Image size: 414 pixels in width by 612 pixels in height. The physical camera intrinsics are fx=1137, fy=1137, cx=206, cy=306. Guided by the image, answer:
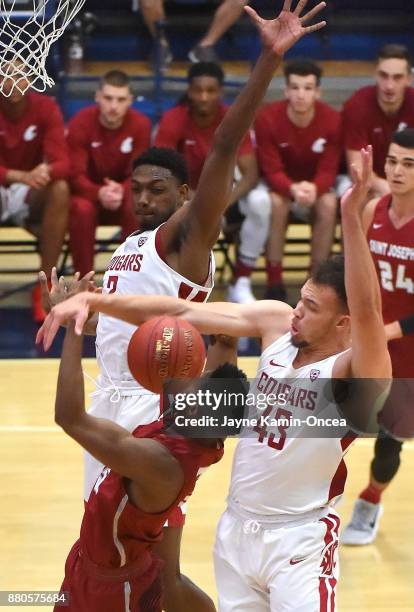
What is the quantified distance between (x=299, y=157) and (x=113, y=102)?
1.48 m

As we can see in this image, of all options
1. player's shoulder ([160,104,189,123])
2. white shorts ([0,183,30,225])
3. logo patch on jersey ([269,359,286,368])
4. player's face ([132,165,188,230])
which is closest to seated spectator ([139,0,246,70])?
player's shoulder ([160,104,189,123])

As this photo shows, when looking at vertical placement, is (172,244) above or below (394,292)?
above

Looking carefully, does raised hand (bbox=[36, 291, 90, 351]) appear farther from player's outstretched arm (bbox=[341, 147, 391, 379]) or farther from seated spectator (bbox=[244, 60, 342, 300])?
seated spectator (bbox=[244, 60, 342, 300])

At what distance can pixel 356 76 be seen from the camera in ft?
35.6

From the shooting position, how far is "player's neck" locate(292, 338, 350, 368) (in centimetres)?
372

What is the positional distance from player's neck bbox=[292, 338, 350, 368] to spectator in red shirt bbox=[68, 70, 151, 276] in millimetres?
4825

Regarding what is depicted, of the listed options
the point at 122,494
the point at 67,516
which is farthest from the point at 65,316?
the point at 67,516

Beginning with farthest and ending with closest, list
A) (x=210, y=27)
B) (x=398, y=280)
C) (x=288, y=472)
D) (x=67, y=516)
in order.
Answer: (x=210, y=27) → (x=67, y=516) → (x=398, y=280) → (x=288, y=472)

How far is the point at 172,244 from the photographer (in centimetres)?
432

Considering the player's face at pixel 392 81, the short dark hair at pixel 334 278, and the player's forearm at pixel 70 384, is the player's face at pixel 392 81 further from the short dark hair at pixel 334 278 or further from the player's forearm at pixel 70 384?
the player's forearm at pixel 70 384

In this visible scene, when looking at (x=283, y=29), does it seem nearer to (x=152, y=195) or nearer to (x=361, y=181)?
(x=152, y=195)

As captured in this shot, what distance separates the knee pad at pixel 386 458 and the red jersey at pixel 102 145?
3888 mm

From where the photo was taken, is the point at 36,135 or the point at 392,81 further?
the point at 392,81

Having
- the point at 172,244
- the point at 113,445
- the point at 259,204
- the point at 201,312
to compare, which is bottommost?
the point at 259,204
